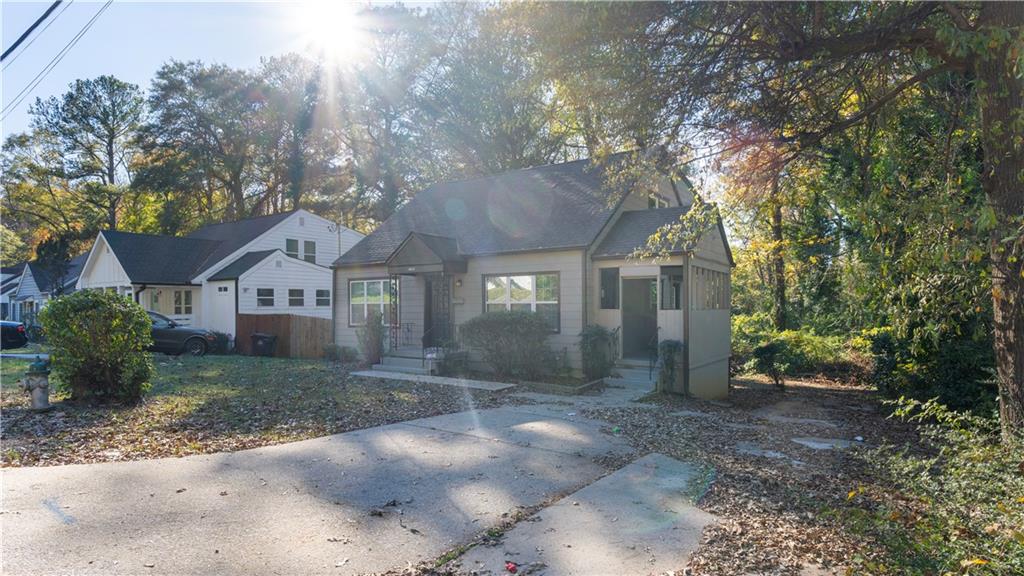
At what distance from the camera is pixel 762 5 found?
6230mm

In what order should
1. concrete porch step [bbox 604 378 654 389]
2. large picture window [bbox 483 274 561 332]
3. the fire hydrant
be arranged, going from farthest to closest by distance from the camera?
large picture window [bbox 483 274 561 332] → concrete porch step [bbox 604 378 654 389] → the fire hydrant

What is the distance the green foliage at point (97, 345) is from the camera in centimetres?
878

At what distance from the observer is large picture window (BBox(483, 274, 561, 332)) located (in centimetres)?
1417

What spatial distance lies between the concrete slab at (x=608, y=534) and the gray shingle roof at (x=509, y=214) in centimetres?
864

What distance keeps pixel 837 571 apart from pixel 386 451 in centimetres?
468

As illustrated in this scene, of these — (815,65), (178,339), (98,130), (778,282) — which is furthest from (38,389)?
(98,130)

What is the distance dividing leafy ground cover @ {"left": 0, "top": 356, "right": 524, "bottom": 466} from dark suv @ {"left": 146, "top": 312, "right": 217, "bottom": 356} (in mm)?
5687

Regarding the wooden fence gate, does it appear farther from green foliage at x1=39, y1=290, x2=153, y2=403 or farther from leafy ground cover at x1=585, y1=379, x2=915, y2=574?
leafy ground cover at x1=585, y1=379, x2=915, y2=574

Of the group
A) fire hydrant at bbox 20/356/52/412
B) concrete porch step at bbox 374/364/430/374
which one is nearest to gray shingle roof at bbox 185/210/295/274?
concrete porch step at bbox 374/364/430/374

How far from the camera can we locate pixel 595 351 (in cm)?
1309

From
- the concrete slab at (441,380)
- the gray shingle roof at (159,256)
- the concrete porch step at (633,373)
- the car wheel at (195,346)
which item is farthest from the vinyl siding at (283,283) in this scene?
the concrete porch step at (633,373)

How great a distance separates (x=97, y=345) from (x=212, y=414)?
6.56 feet

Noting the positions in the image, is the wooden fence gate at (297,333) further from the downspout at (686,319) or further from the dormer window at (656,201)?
the downspout at (686,319)

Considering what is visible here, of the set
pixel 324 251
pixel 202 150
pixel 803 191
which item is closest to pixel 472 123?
pixel 324 251
